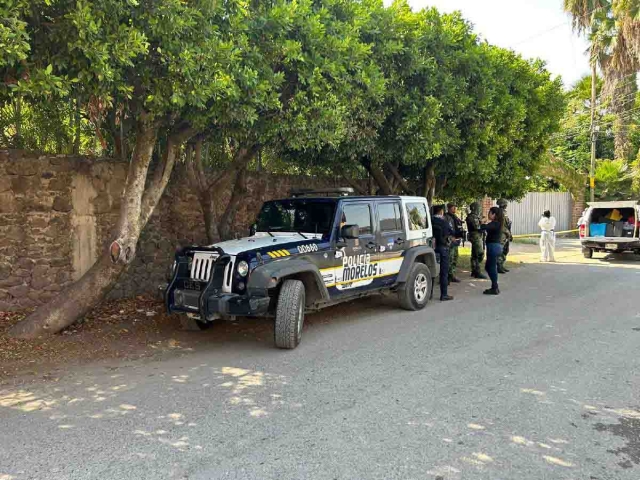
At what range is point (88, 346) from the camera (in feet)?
20.3

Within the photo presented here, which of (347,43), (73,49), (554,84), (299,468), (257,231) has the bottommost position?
(299,468)

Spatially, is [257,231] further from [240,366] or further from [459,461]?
[459,461]

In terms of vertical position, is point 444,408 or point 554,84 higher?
point 554,84

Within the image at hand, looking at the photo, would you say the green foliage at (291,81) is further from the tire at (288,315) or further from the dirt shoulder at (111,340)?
the dirt shoulder at (111,340)

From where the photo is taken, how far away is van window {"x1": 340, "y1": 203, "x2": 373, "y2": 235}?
23.6ft

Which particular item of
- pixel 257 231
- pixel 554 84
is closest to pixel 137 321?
pixel 257 231

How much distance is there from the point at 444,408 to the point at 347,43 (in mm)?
4815

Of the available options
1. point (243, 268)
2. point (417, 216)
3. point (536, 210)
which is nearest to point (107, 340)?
point (243, 268)

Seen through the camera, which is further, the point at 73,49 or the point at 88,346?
the point at 88,346

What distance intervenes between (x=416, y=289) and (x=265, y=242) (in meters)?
3.07

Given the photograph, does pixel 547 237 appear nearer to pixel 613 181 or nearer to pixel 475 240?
pixel 475 240

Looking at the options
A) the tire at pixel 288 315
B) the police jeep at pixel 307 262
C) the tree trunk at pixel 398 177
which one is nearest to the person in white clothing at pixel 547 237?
the tree trunk at pixel 398 177

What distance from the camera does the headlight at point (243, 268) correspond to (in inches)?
231

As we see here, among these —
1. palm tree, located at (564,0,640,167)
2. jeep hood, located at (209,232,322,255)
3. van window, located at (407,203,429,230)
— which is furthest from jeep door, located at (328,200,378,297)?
palm tree, located at (564,0,640,167)
